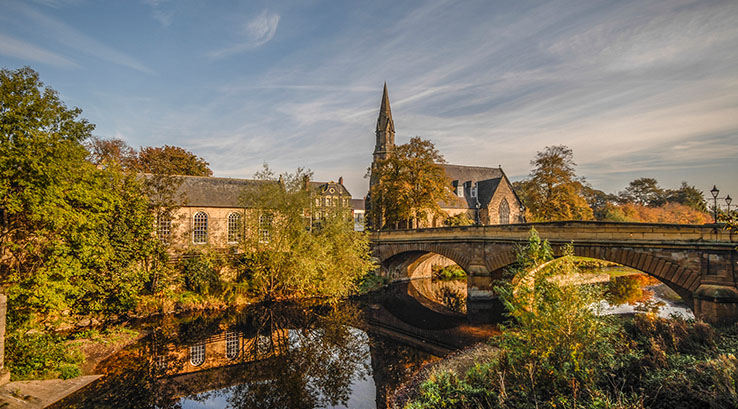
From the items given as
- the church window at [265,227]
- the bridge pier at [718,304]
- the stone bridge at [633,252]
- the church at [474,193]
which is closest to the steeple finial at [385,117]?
the church at [474,193]

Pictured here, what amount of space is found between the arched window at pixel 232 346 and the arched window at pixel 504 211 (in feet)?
128

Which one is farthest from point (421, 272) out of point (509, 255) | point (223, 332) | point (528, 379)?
point (528, 379)

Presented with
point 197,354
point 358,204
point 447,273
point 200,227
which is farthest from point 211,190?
point 358,204

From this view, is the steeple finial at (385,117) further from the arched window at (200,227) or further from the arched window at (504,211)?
the arched window at (200,227)

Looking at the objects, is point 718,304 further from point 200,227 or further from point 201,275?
point 200,227

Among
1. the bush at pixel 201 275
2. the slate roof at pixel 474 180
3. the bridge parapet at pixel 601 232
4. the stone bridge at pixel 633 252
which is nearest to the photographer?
the stone bridge at pixel 633 252

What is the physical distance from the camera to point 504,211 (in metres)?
47.1

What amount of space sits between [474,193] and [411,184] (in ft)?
63.5

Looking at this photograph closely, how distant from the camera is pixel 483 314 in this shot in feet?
66.0

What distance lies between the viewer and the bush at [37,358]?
10797 millimetres

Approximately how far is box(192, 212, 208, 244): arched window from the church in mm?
20460

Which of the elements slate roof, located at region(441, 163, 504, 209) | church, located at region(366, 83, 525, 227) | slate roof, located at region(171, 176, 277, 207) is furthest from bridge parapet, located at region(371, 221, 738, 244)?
slate roof, located at region(441, 163, 504, 209)

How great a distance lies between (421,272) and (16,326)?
2699 cm

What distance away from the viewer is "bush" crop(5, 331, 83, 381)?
10.8 m
